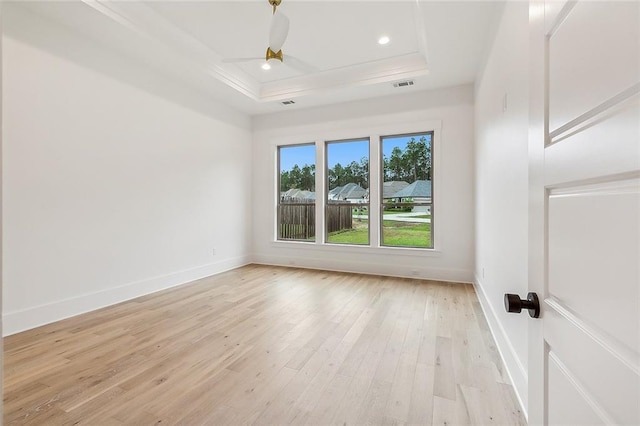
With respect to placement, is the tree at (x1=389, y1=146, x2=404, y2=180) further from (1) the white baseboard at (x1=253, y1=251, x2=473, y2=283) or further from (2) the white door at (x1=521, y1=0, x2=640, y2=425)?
(2) the white door at (x1=521, y1=0, x2=640, y2=425)

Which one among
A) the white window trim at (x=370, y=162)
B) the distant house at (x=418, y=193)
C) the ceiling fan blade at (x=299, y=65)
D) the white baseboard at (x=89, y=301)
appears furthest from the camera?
the distant house at (x=418, y=193)

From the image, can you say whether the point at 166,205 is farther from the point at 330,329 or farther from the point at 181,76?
the point at 330,329

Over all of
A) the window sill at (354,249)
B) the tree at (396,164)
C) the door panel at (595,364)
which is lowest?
the window sill at (354,249)

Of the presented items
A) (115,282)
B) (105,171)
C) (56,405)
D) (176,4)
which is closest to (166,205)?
(105,171)

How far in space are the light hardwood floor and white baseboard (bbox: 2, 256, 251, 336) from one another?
11 cm

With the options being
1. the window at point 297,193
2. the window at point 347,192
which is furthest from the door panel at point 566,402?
the window at point 297,193

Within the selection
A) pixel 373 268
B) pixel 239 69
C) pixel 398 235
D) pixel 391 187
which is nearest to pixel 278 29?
pixel 239 69

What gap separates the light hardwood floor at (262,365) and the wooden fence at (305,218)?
207 cm

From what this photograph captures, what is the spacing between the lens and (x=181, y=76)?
162 inches

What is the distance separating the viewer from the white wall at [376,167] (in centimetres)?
441

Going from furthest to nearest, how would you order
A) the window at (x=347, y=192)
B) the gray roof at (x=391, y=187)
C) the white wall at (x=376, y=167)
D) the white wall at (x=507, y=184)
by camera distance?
the window at (x=347, y=192) → the gray roof at (x=391, y=187) → the white wall at (x=376, y=167) → the white wall at (x=507, y=184)

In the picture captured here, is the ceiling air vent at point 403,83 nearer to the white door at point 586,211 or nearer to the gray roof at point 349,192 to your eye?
the gray roof at point 349,192

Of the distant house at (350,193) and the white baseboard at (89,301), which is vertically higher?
the distant house at (350,193)

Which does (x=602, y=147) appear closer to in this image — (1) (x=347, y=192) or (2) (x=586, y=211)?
(2) (x=586, y=211)
